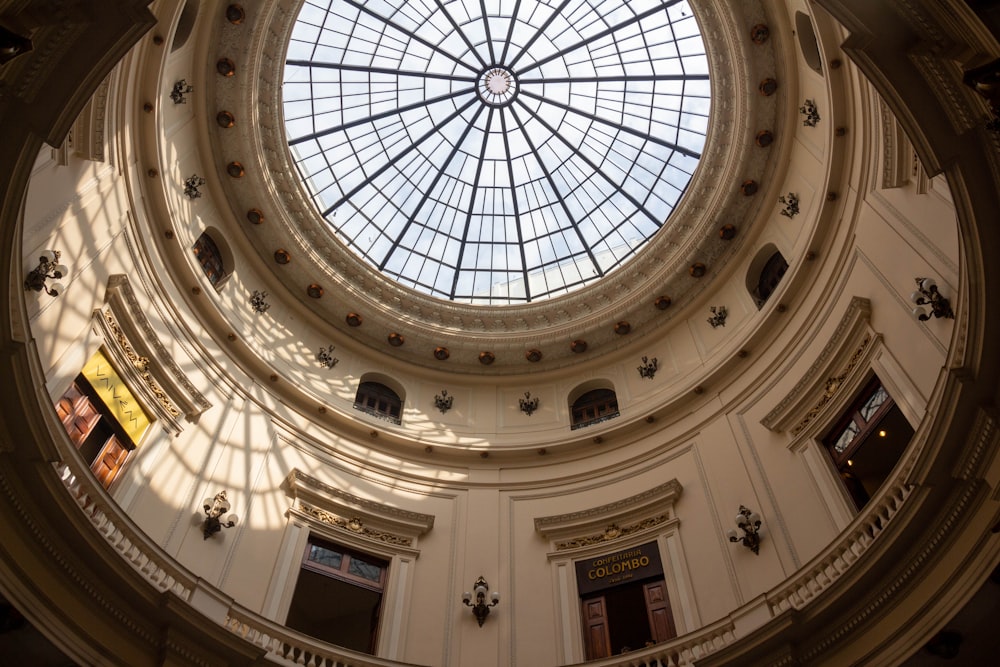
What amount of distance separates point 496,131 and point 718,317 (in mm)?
8632

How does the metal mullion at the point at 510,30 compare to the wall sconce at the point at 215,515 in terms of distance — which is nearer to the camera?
the wall sconce at the point at 215,515

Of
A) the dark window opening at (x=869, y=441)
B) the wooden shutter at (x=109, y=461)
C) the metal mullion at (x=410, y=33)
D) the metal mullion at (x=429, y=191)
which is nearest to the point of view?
the wooden shutter at (x=109, y=461)

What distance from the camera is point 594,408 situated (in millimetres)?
20516

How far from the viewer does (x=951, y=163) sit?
28.5 feet

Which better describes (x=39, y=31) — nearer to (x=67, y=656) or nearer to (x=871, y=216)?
(x=67, y=656)

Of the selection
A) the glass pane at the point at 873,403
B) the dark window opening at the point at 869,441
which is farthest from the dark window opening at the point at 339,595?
the glass pane at the point at 873,403

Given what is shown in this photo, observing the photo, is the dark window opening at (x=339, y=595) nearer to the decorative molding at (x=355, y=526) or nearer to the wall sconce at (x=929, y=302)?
the decorative molding at (x=355, y=526)

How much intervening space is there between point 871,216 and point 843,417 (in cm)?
351

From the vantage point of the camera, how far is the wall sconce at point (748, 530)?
13602 mm

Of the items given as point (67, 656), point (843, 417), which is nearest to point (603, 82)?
point (843, 417)

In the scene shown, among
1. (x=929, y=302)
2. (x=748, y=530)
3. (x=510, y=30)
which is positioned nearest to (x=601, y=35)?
(x=510, y=30)

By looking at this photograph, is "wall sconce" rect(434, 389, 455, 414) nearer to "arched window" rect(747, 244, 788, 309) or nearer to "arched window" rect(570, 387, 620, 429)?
"arched window" rect(570, 387, 620, 429)

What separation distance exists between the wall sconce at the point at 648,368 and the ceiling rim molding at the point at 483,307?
101 centimetres

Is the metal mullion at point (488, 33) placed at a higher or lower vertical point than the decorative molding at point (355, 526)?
higher
